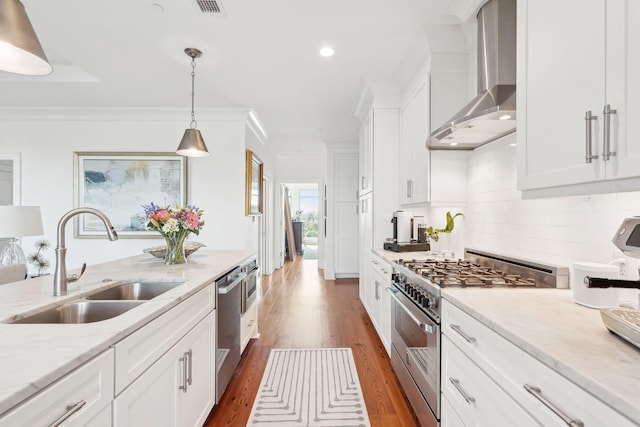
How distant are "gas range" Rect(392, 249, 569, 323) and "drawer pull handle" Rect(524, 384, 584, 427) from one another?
2.22 feet

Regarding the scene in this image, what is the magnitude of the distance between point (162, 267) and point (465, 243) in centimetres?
233

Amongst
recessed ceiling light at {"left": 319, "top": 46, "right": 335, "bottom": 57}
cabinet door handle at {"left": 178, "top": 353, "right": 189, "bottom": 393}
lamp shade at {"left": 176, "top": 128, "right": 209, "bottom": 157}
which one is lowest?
cabinet door handle at {"left": 178, "top": 353, "right": 189, "bottom": 393}

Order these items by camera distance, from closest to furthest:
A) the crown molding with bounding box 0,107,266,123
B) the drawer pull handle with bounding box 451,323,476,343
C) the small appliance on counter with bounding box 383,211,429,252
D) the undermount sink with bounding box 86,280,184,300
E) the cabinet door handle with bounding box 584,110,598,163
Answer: the cabinet door handle with bounding box 584,110,598,163 < the drawer pull handle with bounding box 451,323,476,343 < the undermount sink with bounding box 86,280,184,300 < the small appliance on counter with bounding box 383,211,429,252 < the crown molding with bounding box 0,107,266,123

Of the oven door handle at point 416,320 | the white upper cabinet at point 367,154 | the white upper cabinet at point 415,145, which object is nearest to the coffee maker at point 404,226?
the white upper cabinet at point 415,145

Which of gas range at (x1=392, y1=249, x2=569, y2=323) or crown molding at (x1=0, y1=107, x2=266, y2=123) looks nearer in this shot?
gas range at (x1=392, y1=249, x2=569, y2=323)

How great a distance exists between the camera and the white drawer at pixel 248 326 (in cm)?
265

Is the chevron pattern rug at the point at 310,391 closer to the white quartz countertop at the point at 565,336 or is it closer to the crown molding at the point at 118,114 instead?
the white quartz countertop at the point at 565,336

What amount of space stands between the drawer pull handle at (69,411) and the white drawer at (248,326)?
1.81 meters

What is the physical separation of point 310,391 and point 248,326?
883mm

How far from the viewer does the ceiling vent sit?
6.56ft

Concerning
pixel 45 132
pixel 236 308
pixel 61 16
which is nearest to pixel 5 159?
pixel 45 132

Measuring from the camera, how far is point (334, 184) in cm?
622

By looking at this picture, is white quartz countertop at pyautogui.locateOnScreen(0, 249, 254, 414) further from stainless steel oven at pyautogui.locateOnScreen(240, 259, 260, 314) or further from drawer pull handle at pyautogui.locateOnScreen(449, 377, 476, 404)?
drawer pull handle at pyautogui.locateOnScreen(449, 377, 476, 404)

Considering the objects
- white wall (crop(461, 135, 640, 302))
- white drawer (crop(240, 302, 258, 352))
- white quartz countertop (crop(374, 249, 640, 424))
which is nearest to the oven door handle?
white quartz countertop (crop(374, 249, 640, 424))
